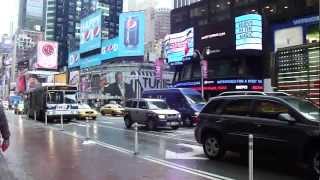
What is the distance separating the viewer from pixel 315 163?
398 inches

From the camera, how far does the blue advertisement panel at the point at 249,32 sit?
48188mm

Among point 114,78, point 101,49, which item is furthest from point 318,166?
point 101,49

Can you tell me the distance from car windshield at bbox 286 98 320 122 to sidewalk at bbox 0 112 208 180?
2.68m

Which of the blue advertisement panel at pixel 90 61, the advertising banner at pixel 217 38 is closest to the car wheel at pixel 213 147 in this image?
the advertising banner at pixel 217 38

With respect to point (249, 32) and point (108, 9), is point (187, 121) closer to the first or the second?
point (249, 32)

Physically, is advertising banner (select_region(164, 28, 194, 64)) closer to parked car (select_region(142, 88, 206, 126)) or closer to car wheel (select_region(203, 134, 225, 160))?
parked car (select_region(142, 88, 206, 126))

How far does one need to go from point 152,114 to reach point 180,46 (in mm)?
33916

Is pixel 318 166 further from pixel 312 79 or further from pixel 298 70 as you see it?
pixel 298 70

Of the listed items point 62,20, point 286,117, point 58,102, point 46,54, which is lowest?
point 58,102

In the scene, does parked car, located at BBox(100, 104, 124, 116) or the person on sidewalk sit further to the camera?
parked car, located at BBox(100, 104, 124, 116)

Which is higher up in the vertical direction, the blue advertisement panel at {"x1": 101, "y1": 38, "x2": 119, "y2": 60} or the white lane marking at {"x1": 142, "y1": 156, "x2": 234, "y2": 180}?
the blue advertisement panel at {"x1": 101, "y1": 38, "x2": 119, "y2": 60}

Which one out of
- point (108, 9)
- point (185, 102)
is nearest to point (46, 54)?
point (108, 9)

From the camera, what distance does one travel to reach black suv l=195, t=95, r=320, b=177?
10.4 meters

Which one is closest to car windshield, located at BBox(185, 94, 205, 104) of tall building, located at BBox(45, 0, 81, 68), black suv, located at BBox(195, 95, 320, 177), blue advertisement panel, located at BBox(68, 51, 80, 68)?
black suv, located at BBox(195, 95, 320, 177)
